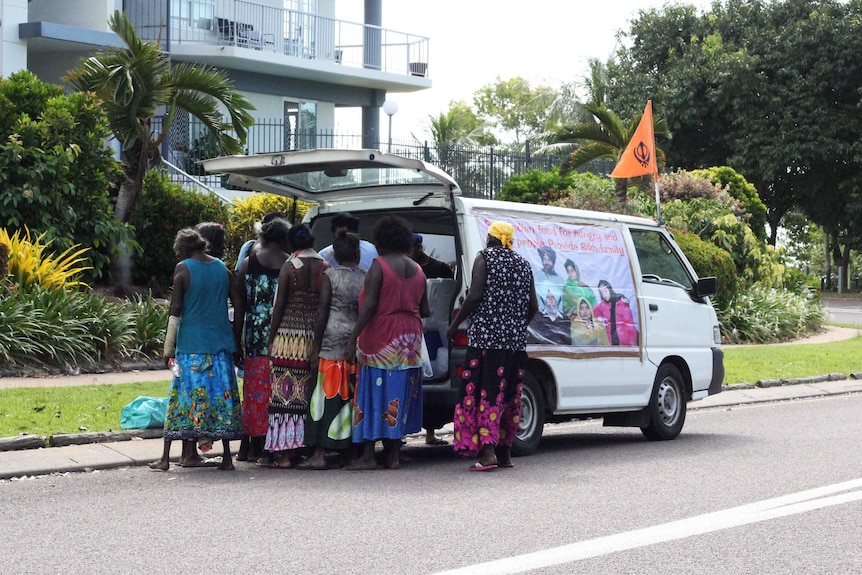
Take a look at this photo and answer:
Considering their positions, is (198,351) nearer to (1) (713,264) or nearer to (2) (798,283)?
(1) (713,264)

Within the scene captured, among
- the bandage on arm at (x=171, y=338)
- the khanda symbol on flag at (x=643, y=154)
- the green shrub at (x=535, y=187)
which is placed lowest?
the bandage on arm at (x=171, y=338)

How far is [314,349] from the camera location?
8875 mm

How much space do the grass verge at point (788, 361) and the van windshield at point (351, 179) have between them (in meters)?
7.20

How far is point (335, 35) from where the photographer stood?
30781 millimetres

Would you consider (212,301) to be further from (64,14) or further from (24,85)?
(64,14)

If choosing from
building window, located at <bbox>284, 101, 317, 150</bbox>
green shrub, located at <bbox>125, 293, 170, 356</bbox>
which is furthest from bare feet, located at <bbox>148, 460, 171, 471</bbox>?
building window, located at <bbox>284, 101, 317, 150</bbox>

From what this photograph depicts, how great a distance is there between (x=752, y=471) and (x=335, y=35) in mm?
23645

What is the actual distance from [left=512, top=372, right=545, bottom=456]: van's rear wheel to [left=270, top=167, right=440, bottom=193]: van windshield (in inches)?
70.8

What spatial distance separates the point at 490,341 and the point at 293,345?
4.77 ft

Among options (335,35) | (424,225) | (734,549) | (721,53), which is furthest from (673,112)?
(734,549)

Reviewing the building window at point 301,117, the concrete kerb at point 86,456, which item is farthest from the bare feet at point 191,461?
the building window at point 301,117

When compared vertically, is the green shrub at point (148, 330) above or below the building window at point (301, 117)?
below

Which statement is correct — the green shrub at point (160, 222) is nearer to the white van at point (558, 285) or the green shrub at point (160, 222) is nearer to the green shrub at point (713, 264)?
the green shrub at point (713, 264)

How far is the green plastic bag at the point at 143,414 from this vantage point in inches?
391
